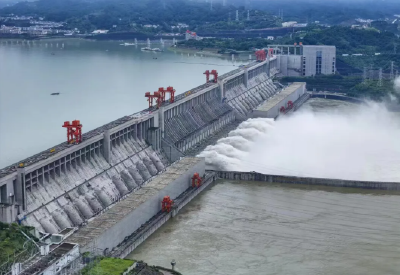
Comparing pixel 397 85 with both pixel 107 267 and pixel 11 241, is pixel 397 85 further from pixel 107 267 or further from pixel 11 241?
pixel 11 241

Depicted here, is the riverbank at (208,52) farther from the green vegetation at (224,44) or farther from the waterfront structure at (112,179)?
the waterfront structure at (112,179)

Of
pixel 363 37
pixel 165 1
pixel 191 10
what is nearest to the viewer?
pixel 363 37

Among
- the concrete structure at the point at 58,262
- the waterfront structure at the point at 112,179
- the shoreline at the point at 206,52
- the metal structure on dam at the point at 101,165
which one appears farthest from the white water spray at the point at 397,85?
the concrete structure at the point at 58,262

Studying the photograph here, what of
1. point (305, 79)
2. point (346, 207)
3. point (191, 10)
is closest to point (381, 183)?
point (346, 207)

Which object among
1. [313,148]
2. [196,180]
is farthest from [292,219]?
[313,148]

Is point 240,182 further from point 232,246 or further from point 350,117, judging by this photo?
point 350,117

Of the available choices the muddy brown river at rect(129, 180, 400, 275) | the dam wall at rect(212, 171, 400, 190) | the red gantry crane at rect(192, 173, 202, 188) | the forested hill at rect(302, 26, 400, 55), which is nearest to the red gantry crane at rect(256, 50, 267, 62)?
the forested hill at rect(302, 26, 400, 55)

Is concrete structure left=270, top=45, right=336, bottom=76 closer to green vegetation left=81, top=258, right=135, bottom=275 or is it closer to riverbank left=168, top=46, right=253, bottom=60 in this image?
riverbank left=168, top=46, right=253, bottom=60
